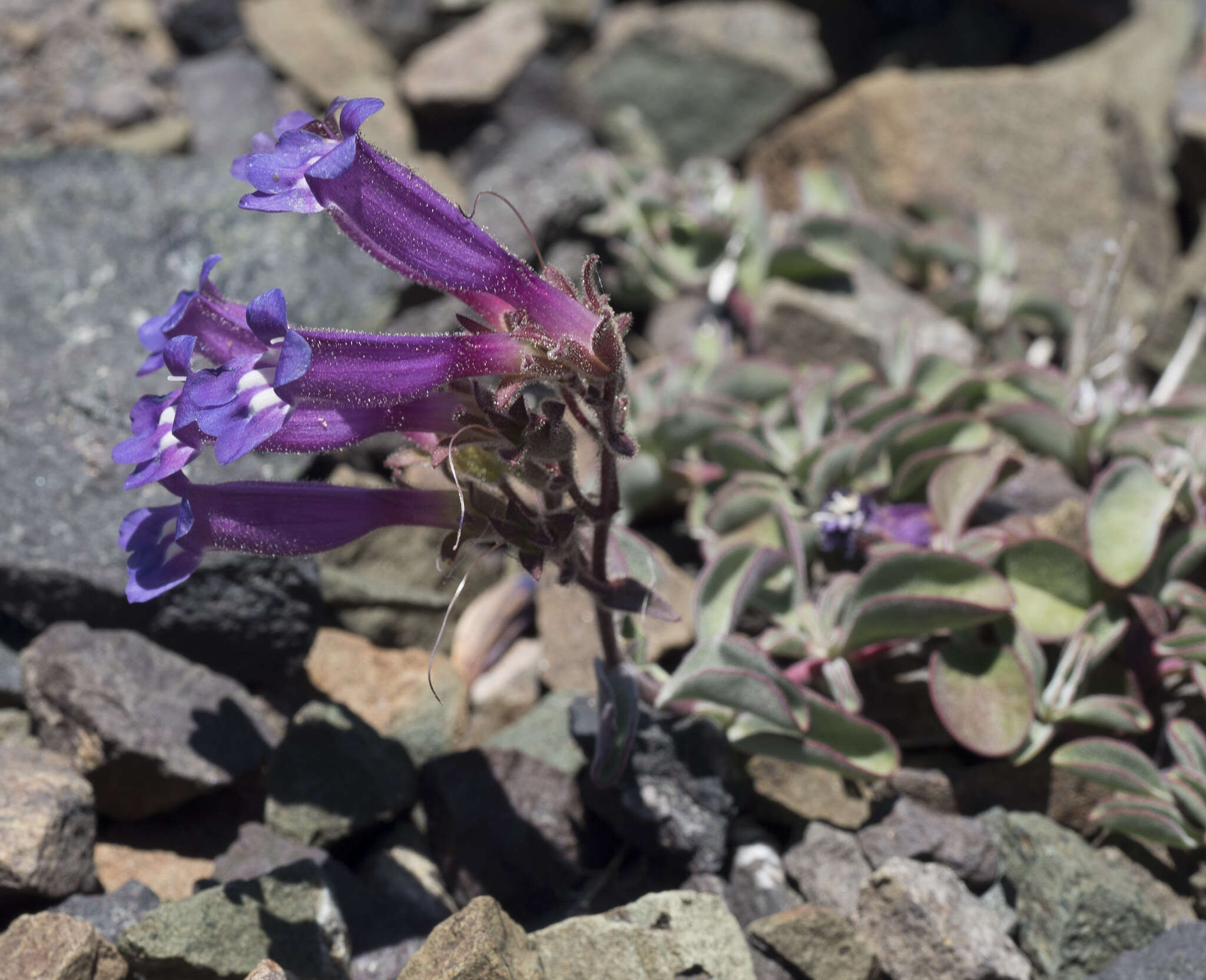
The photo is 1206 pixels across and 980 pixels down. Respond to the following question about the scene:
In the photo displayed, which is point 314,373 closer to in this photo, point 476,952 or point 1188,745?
point 476,952

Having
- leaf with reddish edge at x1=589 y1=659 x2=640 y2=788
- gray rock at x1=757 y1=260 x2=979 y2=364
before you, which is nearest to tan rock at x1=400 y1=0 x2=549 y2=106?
gray rock at x1=757 y1=260 x2=979 y2=364

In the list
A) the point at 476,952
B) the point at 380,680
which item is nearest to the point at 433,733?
the point at 380,680

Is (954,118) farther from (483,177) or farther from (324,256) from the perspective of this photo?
(324,256)

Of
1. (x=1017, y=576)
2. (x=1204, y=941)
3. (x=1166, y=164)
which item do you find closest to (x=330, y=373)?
(x=1017, y=576)

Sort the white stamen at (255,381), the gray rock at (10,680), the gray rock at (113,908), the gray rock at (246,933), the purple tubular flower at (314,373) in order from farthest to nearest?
the gray rock at (10,680) < the gray rock at (113,908) < the gray rock at (246,933) < the white stamen at (255,381) < the purple tubular flower at (314,373)

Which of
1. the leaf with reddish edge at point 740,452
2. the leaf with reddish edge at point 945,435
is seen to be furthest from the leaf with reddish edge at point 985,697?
the leaf with reddish edge at point 740,452

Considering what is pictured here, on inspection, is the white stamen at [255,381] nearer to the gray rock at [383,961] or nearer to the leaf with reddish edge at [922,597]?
the gray rock at [383,961]
